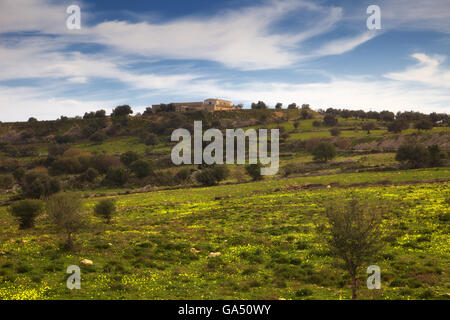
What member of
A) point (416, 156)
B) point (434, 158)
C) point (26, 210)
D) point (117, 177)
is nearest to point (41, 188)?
point (117, 177)

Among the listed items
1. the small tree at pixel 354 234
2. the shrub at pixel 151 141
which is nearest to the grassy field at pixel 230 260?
the small tree at pixel 354 234

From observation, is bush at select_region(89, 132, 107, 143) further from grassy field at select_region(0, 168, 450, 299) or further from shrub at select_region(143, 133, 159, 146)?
grassy field at select_region(0, 168, 450, 299)

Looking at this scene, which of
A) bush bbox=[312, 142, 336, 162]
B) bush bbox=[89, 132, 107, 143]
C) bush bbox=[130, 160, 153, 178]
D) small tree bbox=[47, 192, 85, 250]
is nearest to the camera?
small tree bbox=[47, 192, 85, 250]

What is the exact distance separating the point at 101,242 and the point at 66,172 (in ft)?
266

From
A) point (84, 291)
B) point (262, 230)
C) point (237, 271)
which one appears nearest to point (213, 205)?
point (262, 230)

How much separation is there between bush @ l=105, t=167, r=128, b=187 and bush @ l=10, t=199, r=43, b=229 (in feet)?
164

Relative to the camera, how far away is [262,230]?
2841cm

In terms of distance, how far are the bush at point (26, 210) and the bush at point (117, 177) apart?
1973 inches

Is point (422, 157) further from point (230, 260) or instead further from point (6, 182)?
point (6, 182)

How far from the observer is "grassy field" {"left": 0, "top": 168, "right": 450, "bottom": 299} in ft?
48.4

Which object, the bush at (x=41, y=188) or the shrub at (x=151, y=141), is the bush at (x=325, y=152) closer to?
the bush at (x=41, y=188)

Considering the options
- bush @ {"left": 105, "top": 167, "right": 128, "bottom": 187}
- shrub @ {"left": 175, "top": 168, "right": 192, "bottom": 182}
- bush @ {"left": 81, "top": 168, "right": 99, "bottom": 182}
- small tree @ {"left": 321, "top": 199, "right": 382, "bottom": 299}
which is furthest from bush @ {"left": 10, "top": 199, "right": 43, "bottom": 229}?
bush @ {"left": 81, "top": 168, "right": 99, "bottom": 182}

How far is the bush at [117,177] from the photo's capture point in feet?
270

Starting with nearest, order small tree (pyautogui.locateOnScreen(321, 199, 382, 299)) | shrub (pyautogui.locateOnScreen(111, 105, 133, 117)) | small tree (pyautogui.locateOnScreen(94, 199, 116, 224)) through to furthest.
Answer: small tree (pyautogui.locateOnScreen(321, 199, 382, 299)) → small tree (pyautogui.locateOnScreen(94, 199, 116, 224)) → shrub (pyautogui.locateOnScreen(111, 105, 133, 117))
